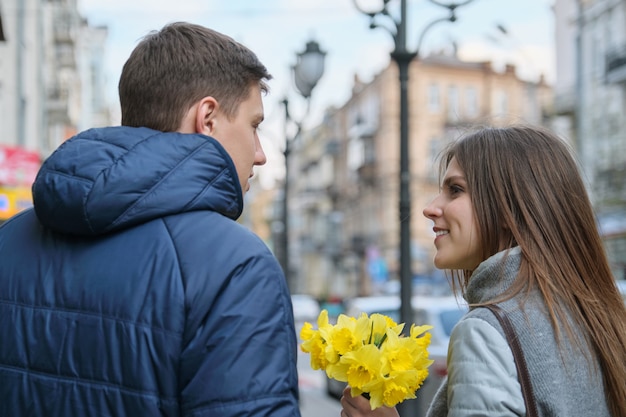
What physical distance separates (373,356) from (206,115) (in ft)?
2.34

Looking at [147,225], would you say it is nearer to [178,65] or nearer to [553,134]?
[178,65]

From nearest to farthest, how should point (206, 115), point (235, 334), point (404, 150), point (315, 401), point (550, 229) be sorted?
point (235, 334) → point (206, 115) → point (550, 229) → point (404, 150) → point (315, 401)

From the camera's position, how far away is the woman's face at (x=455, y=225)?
2.34 metres

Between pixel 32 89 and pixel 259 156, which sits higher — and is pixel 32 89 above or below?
above

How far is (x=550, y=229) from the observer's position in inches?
89.6

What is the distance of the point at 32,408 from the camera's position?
176 centimetres

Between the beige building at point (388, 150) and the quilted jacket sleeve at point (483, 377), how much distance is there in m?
42.1

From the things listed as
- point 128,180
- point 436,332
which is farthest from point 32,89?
A: point 128,180

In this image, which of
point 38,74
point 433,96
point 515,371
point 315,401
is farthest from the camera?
point 433,96

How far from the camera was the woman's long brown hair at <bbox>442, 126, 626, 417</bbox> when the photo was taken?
7.13 ft

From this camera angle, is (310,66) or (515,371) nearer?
(515,371)

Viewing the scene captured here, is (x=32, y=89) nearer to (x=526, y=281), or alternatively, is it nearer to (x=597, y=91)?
(x=597, y=91)

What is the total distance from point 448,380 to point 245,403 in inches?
26.8

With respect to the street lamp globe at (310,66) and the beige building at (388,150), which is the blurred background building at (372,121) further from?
the street lamp globe at (310,66)
